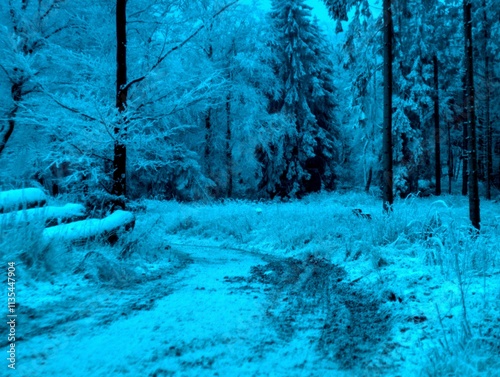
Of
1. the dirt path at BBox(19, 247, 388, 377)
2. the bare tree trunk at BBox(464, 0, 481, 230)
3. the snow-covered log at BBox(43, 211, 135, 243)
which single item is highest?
the bare tree trunk at BBox(464, 0, 481, 230)

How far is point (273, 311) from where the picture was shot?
3.94m

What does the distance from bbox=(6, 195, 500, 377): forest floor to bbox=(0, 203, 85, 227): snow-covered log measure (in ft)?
1.96

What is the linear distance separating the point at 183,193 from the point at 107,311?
18.3m

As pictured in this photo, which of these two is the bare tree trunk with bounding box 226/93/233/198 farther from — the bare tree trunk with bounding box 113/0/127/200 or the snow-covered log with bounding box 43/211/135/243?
the snow-covered log with bounding box 43/211/135/243

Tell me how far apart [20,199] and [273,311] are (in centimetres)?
416

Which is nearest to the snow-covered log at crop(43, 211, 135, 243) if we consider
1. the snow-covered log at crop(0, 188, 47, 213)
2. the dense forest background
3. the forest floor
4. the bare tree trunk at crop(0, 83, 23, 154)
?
the forest floor

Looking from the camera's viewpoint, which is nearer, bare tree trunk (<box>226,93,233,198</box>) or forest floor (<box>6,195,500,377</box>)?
forest floor (<box>6,195,500,377</box>)

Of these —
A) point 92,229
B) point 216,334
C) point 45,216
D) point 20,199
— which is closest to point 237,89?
point 92,229

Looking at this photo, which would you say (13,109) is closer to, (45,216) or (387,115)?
(45,216)

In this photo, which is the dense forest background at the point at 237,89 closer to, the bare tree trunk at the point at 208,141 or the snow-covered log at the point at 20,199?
the bare tree trunk at the point at 208,141

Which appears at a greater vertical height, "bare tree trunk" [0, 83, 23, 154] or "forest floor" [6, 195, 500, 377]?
"bare tree trunk" [0, 83, 23, 154]

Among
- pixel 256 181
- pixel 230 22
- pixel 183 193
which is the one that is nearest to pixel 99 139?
pixel 183 193

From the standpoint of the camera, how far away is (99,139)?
21.3 feet

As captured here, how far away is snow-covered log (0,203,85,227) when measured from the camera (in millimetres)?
4782
